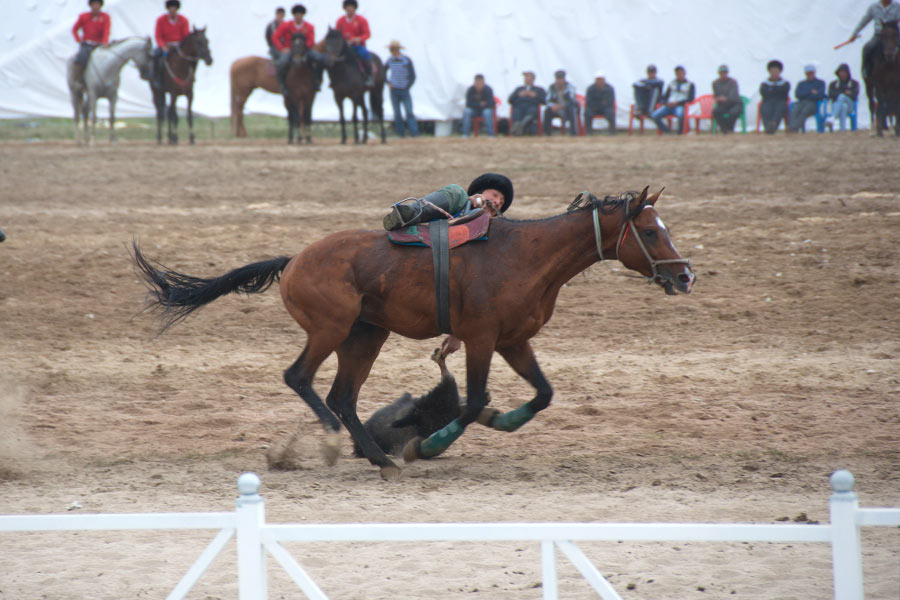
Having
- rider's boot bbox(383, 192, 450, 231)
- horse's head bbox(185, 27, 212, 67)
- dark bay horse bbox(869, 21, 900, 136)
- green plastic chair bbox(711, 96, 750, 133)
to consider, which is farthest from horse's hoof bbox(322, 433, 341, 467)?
green plastic chair bbox(711, 96, 750, 133)

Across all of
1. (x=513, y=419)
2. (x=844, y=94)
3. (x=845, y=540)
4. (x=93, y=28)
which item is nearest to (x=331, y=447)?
(x=513, y=419)

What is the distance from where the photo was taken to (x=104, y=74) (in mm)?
20734

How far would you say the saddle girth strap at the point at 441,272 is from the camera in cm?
570

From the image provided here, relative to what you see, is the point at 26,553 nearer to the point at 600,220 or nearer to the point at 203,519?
the point at 203,519

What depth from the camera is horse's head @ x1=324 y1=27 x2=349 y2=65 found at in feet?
66.8

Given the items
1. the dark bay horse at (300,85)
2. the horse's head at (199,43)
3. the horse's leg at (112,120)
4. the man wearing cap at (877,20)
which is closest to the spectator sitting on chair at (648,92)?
the man wearing cap at (877,20)

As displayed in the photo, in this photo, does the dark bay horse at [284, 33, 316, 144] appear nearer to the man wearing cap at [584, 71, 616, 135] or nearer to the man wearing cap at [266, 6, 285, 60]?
the man wearing cap at [266, 6, 285, 60]

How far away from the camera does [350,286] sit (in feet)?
19.0

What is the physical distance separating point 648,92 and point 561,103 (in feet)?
6.95

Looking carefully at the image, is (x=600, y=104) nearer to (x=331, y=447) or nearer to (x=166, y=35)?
(x=166, y=35)

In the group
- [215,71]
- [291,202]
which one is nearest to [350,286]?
[291,202]

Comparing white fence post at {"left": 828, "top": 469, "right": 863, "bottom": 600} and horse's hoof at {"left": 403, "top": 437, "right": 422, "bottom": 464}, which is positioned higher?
white fence post at {"left": 828, "top": 469, "right": 863, "bottom": 600}

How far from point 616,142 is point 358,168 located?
5.82m

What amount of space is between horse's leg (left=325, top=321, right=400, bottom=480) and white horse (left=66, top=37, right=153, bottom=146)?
52.9 ft
